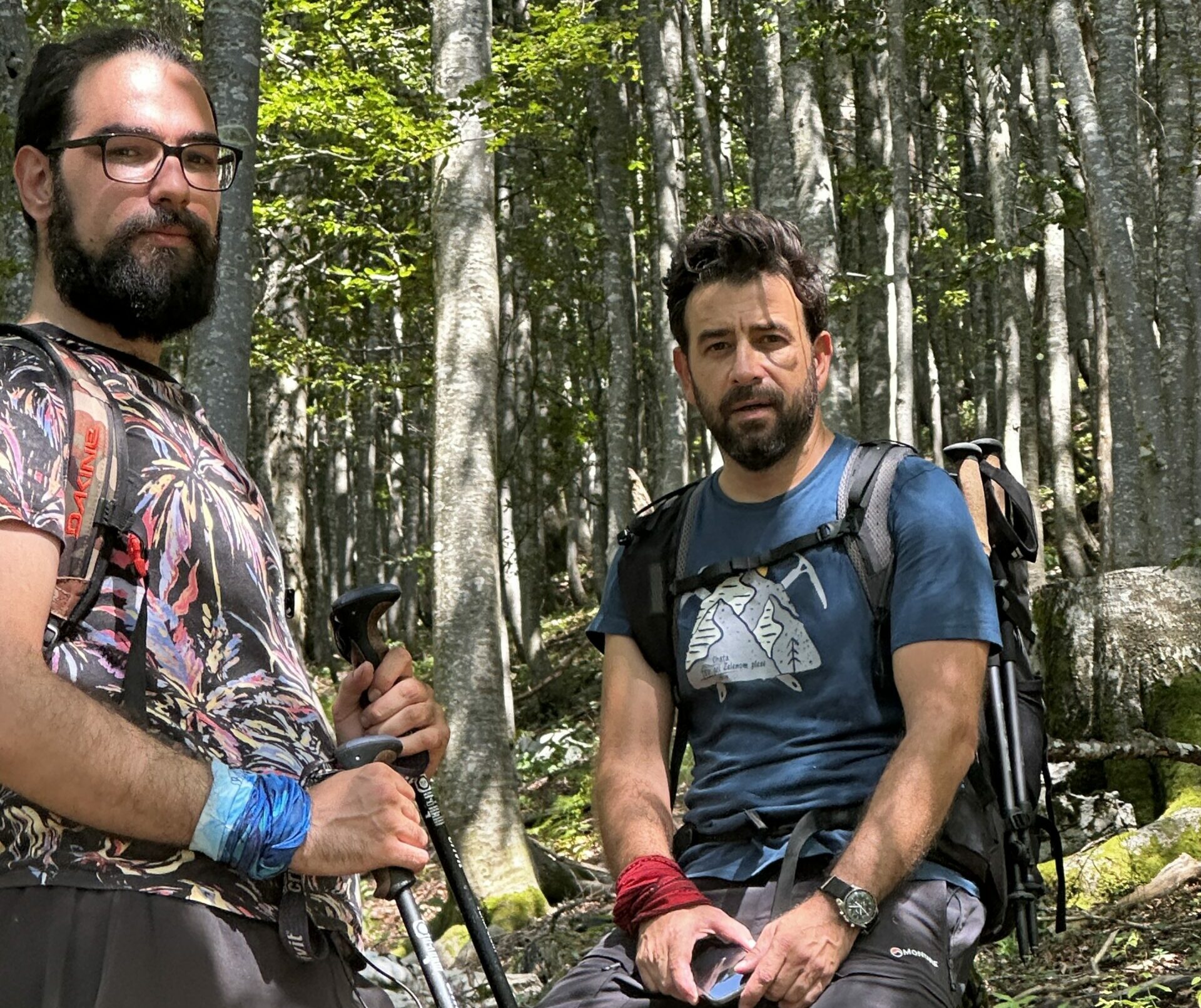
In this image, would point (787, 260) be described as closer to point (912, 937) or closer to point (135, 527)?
point (912, 937)

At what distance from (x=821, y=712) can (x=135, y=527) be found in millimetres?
1832

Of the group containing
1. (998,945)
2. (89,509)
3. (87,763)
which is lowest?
(998,945)

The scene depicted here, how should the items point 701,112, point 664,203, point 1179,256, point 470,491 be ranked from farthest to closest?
point 664,203 → point 701,112 → point 1179,256 → point 470,491

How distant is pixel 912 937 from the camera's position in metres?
3.15

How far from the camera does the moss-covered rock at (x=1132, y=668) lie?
7.80 m

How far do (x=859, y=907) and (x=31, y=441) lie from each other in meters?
2.00

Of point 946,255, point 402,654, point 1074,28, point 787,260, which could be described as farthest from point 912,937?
point 946,255

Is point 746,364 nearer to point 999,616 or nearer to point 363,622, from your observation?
point 999,616

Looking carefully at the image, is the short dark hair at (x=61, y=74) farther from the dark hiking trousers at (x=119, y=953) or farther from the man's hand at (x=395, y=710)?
the dark hiking trousers at (x=119, y=953)

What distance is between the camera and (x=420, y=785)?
2.51m

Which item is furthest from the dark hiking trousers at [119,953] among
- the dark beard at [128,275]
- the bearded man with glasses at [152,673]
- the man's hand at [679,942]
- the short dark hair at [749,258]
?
the short dark hair at [749,258]

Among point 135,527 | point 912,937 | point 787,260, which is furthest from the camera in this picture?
point 787,260

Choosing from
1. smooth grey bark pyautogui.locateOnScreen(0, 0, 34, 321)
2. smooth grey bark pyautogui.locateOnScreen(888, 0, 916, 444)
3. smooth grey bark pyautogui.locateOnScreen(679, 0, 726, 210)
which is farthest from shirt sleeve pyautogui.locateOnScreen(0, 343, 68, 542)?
smooth grey bark pyautogui.locateOnScreen(679, 0, 726, 210)

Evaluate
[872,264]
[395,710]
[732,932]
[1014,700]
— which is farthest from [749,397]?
[872,264]
